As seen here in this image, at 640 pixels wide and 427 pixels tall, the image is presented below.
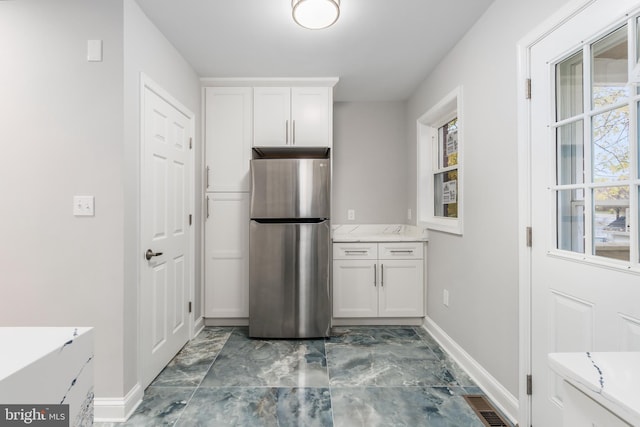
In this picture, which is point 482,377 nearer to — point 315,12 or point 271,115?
point 315,12

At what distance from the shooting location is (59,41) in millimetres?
1771

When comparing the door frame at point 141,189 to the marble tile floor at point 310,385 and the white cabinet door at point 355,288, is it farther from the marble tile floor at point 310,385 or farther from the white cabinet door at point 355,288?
the white cabinet door at point 355,288

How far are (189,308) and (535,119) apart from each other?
9.28ft

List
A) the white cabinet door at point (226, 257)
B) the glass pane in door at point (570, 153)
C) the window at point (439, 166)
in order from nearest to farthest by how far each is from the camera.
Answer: the glass pane in door at point (570, 153) → the window at point (439, 166) → the white cabinet door at point (226, 257)

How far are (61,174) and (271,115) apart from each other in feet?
5.92

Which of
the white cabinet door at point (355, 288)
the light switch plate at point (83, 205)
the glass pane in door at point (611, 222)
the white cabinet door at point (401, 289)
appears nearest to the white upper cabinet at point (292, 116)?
the white cabinet door at point (355, 288)

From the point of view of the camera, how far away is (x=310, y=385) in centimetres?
211

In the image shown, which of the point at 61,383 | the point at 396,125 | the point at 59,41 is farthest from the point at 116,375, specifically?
the point at 396,125

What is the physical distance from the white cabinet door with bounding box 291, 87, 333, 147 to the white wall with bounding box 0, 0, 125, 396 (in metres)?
1.61

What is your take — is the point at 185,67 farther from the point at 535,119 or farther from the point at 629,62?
the point at 629,62

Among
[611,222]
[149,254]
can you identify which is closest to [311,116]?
[149,254]

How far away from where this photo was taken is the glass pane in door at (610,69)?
1179 millimetres

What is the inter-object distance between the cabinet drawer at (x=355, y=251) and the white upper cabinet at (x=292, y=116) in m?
1.02

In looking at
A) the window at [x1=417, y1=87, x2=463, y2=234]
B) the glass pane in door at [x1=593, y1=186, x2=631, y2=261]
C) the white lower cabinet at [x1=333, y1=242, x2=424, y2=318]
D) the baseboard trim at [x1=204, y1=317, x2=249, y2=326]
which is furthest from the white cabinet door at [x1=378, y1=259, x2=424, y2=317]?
the glass pane in door at [x1=593, y1=186, x2=631, y2=261]
